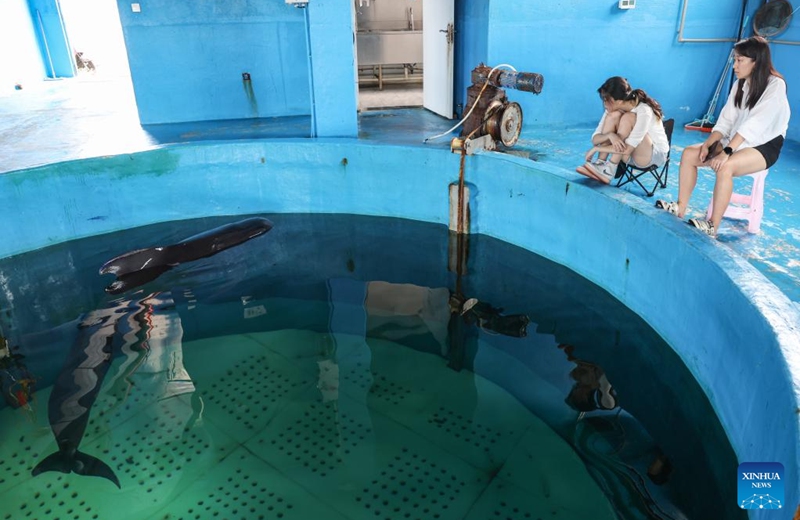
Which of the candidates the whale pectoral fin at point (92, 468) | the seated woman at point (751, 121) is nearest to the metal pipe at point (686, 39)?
the seated woman at point (751, 121)

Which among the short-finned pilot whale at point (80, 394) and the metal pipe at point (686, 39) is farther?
the metal pipe at point (686, 39)

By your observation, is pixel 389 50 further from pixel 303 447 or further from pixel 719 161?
pixel 303 447

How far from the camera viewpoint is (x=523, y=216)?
224 inches

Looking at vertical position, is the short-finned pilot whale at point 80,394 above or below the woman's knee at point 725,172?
below

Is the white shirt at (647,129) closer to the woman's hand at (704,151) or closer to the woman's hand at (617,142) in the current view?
the woman's hand at (617,142)

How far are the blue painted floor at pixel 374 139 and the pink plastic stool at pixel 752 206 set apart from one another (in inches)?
3.4

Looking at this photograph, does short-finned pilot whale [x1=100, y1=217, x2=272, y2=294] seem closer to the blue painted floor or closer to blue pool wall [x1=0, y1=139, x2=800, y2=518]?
blue pool wall [x1=0, y1=139, x2=800, y2=518]

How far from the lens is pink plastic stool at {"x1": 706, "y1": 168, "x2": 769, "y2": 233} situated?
4191 millimetres

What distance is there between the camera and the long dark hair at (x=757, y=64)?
12.2ft

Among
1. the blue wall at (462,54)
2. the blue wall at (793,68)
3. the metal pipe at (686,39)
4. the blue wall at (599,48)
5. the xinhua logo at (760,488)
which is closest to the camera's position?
the xinhua logo at (760,488)

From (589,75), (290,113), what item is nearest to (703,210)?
(589,75)

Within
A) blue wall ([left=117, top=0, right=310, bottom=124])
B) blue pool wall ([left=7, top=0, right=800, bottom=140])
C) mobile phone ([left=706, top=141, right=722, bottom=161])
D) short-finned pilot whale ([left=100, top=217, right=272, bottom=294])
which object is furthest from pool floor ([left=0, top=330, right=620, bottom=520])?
blue wall ([left=117, top=0, right=310, bottom=124])

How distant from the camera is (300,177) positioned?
6648 mm

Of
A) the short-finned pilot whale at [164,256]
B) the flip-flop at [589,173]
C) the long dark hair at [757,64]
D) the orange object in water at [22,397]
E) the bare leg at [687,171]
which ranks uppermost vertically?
the long dark hair at [757,64]
